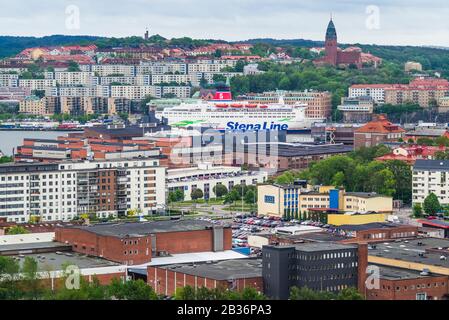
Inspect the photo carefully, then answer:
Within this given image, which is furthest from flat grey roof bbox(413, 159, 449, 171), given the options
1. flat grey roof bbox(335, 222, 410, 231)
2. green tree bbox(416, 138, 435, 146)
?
green tree bbox(416, 138, 435, 146)

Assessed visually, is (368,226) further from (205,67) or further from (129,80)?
(205,67)

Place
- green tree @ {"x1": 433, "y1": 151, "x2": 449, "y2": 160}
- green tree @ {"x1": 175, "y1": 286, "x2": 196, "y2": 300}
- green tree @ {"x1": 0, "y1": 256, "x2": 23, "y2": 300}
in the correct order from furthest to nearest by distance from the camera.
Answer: green tree @ {"x1": 433, "y1": 151, "x2": 449, "y2": 160}, green tree @ {"x1": 0, "y1": 256, "x2": 23, "y2": 300}, green tree @ {"x1": 175, "y1": 286, "x2": 196, "y2": 300}

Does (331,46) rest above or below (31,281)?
above

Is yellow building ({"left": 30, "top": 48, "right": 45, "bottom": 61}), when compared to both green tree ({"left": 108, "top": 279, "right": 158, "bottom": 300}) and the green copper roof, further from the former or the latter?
green tree ({"left": 108, "top": 279, "right": 158, "bottom": 300})

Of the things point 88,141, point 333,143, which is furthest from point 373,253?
point 333,143

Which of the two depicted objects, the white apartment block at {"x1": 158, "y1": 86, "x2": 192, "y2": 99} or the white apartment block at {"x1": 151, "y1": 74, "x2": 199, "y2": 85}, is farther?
the white apartment block at {"x1": 151, "y1": 74, "x2": 199, "y2": 85}

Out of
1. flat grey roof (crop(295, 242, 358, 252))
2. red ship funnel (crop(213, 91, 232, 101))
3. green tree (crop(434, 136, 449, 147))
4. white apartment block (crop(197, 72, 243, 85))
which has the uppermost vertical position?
white apartment block (crop(197, 72, 243, 85))

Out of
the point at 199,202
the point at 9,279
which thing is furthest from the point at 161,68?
the point at 9,279
